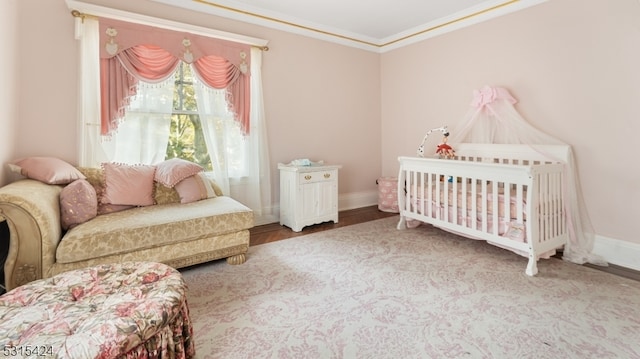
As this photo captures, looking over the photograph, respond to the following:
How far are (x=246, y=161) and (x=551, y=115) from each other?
123 inches

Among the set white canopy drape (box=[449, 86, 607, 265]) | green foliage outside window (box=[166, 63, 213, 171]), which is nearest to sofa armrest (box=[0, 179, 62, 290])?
green foliage outside window (box=[166, 63, 213, 171])

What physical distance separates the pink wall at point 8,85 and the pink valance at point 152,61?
545 millimetres

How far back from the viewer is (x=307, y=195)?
3.46 meters

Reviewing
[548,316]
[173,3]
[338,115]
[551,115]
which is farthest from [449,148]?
[173,3]

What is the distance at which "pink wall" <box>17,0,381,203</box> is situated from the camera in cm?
248

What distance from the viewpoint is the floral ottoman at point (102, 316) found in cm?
96

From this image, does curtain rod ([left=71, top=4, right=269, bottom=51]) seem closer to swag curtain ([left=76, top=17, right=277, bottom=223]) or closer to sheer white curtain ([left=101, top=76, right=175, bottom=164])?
swag curtain ([left=76, top=17, right=277, bottom=223])

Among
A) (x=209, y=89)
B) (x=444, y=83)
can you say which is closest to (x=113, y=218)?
(x=209, y=89)

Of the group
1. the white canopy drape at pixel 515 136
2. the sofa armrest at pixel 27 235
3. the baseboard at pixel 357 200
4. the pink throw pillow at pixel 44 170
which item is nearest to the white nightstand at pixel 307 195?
the baseboard at pixel 357 200

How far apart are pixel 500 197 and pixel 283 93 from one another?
2617 millimetres

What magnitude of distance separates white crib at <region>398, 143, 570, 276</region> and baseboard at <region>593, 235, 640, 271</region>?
0.29 metres

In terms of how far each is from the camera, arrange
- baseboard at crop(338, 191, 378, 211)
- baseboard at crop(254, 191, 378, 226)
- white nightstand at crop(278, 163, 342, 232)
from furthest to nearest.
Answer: baseboard at crop(338, 191, 378, 211)
baseboard at crop(254, 191, 378, 226)
white nightstand at crop(278, 163, 342, 232)

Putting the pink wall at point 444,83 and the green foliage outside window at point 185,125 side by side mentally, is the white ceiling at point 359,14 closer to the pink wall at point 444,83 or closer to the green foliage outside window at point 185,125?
the pink wall at point 444,83

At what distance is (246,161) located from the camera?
347 centimetres
